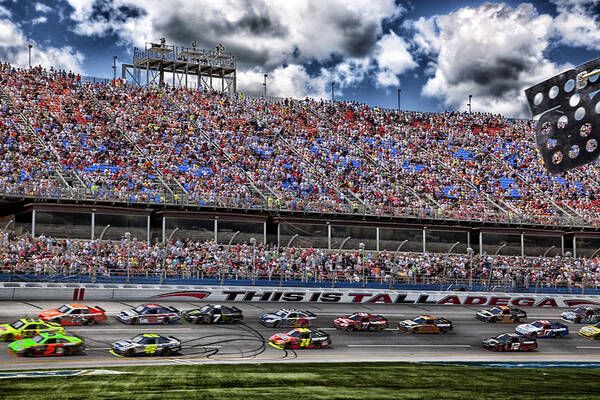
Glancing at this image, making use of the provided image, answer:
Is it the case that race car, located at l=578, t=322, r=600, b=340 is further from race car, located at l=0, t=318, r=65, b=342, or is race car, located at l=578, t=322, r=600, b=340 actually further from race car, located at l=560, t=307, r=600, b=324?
race car, located at l=0, t=318, r=65, b=342

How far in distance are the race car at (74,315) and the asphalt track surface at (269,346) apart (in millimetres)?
445

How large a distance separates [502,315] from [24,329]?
95.7 feet

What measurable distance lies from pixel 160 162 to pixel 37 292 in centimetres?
1819

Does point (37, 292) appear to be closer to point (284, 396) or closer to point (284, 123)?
point (284, 396)

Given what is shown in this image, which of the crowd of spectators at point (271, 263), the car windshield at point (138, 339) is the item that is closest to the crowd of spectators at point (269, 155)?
the crowd of spectators at point (271, 263)

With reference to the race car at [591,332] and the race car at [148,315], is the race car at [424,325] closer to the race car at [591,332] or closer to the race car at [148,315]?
the race car at [591,332]

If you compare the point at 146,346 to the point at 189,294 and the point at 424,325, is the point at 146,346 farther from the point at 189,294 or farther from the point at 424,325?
the point at 424,325

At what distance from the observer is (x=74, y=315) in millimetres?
31250

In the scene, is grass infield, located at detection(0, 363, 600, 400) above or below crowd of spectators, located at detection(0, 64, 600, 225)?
below

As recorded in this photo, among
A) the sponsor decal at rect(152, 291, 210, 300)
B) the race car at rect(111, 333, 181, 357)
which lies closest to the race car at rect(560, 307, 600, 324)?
the sponsor decal at rect(152, 291, 210, 300)

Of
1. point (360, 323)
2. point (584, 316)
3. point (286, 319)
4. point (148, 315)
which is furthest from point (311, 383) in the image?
point (584, 316)

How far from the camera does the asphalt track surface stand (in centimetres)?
2645

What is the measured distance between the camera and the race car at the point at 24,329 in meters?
27.4

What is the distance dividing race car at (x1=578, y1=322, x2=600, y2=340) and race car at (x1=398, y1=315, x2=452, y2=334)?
9.35 m
